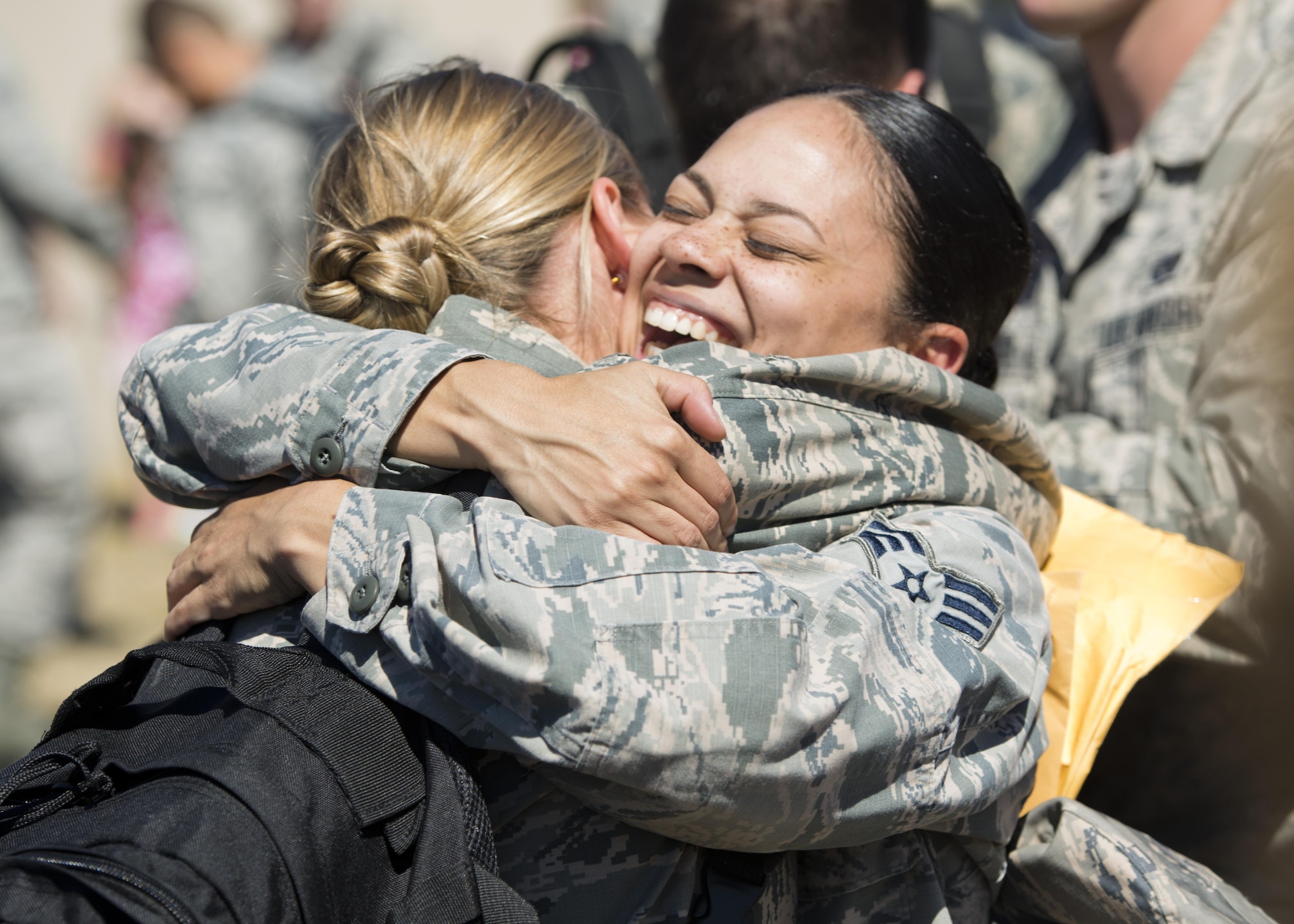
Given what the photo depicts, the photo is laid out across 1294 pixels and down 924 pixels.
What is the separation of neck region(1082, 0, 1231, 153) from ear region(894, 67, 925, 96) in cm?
50

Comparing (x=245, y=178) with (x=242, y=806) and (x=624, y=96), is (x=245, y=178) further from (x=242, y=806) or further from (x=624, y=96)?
(x=242, y=806)

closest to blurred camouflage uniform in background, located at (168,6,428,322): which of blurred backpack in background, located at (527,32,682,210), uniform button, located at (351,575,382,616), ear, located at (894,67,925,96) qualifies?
blurred backpack in background, located at (527,32,682,210)

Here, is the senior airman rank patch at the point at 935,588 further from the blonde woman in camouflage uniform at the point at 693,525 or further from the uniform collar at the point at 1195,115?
the uniform collar at the point at 1195,115

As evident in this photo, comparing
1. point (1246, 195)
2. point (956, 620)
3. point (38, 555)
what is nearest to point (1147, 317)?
point (1246, 195)

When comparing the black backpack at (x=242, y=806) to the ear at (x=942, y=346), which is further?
the ear at (x=942, y=346)

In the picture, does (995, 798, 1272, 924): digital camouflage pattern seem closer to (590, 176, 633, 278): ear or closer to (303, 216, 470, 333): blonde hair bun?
(590, 176, 633, 278): ear

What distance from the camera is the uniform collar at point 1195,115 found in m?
2.63

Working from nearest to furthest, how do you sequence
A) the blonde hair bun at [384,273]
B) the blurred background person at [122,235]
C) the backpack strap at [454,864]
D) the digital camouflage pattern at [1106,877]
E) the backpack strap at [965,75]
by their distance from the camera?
the backpack strap at [454,864] → the digital camouflage pattern at [1106,877] → the blonde hair bun at [384,273] → the backpack strap at [965,75] → the blurred background person at [122,235]

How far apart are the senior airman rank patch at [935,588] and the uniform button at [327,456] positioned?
2.62 ft

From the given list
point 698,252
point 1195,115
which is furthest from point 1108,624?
point 1195,115

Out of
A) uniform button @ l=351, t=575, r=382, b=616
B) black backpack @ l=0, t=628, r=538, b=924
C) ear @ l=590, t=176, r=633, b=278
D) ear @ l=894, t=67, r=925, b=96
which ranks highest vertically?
ear @ l=894, t=67, r=925, b=96

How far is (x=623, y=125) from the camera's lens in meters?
3.04

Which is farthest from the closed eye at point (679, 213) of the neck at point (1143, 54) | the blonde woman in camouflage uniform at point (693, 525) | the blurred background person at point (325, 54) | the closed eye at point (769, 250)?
the blurred background person at point (325, 54)

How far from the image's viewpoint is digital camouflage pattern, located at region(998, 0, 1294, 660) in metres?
2.11
